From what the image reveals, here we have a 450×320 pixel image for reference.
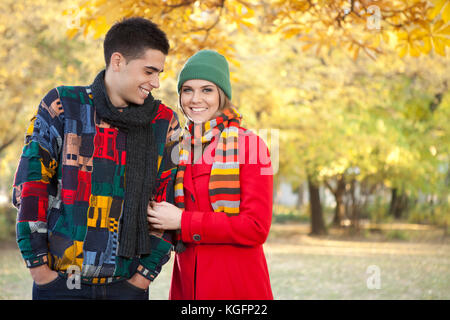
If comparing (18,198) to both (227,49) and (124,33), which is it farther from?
(227,49)

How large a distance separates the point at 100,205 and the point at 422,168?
47.2ft

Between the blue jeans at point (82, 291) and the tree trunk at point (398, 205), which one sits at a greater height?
the blue jeans at point (82, 291)

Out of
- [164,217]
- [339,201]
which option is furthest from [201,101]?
[339,201]

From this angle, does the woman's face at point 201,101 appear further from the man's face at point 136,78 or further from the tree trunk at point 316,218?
the tree trunk at point 316,218

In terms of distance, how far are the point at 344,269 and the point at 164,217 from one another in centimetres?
930

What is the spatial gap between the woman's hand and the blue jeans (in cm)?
33

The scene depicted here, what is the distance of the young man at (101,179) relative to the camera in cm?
215

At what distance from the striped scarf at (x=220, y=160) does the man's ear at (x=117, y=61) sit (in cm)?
52

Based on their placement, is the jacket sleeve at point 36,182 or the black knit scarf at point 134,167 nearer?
the jacket sleeve at point 36,182

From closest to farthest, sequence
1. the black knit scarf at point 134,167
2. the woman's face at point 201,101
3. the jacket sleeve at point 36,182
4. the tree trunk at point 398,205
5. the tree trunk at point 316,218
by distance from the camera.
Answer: the jacket sleeve at point 36,182 → the black knit scarf at point 134,167 → the woman's face at point 201,101 → the tree trunk at point 316,218 → the tree trunk at point 398,205

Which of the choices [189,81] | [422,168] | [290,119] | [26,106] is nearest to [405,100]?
[422,168]

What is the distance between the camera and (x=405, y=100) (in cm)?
1446

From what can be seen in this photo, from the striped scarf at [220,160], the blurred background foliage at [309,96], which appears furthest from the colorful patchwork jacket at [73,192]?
the blurred background foliage at [309,96]

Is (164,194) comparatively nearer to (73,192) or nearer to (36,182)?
(73,192)
